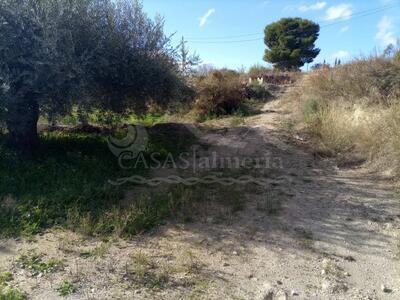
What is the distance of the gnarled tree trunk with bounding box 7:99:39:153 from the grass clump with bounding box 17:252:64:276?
2983 mm

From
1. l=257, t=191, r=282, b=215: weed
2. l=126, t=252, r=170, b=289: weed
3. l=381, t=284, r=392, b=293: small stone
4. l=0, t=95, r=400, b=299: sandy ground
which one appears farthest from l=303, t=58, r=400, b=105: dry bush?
l=126, t=252, r=170, b=289: weed

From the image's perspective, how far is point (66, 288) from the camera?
11.3 ft

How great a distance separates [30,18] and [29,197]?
8.69 ft

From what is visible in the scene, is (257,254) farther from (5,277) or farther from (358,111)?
(358,111)

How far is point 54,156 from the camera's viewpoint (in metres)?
6.80

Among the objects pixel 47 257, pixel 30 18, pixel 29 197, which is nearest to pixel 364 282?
pixel 47 257

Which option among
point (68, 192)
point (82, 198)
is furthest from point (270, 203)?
point (68, 192)

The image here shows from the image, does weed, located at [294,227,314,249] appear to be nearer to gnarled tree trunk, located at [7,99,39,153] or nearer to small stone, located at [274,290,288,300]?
small stone, located at [274,290,288,300]

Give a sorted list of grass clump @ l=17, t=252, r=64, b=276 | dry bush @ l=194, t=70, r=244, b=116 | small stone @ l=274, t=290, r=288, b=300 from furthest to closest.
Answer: dry bush @ l=194, t=70, r=244, b=116 < grass clump @ l=17, t=252, r=64, b=276 < small stone @ l=274, t=290, r=288, b=300

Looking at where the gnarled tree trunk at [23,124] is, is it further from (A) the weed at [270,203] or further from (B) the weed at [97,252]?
(A) the weed at [270,203]

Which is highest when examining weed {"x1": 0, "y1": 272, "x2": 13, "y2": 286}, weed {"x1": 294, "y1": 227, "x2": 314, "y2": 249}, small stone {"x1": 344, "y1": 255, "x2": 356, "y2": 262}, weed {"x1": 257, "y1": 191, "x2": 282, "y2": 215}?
weed {"x1": 257, "y1": 191, "x2": 282, "y2": 215}

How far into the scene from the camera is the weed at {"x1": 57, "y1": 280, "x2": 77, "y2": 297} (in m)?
3.39

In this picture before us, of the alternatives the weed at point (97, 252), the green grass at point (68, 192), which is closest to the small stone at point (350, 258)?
the green grass at point (68, 192)

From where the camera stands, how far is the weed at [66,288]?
3387 mm
